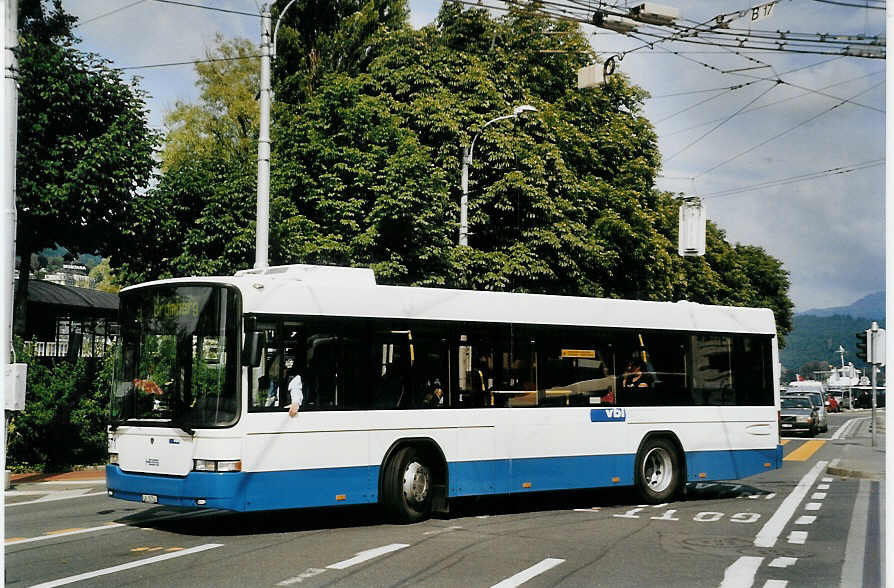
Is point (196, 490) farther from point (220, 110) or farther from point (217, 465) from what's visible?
point (220, 110)

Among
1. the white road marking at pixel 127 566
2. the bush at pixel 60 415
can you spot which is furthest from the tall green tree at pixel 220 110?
the white road marking at pixel 127 566

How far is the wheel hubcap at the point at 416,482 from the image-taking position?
41.2 feet

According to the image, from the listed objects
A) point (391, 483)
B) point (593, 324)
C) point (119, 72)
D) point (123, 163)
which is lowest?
point (391, 483)

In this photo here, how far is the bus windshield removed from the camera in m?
11.2

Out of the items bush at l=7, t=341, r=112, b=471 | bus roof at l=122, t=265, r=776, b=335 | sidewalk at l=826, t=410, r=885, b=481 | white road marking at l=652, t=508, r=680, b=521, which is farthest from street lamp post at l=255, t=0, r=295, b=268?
sidewalk at l=826, t=410, r=885, b=481

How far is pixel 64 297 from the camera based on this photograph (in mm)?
29547

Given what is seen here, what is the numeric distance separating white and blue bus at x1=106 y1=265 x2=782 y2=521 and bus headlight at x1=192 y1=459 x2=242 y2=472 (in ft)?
0.05

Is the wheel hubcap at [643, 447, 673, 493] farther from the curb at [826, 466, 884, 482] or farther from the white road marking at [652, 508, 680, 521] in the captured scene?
the curb at [826, 466, 884, 482]

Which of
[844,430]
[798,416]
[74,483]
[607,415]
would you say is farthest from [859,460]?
[844,430]

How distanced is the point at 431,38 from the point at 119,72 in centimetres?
1580

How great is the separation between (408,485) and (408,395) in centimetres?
106

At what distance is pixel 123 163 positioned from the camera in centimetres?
2106

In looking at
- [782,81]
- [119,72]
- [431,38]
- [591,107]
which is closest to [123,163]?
[119,72]

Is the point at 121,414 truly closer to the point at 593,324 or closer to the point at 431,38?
the point at 593,324
